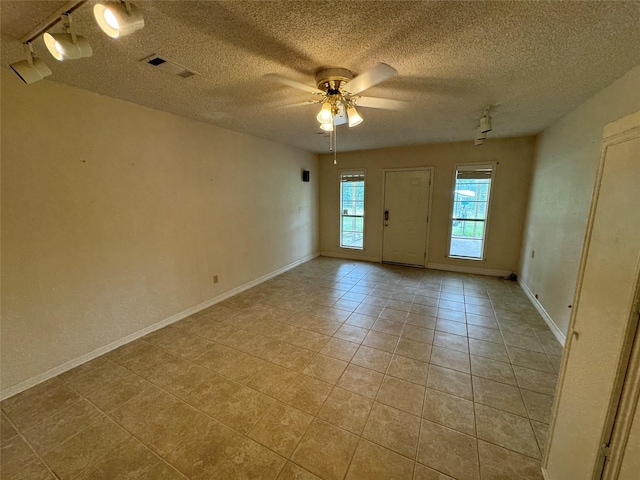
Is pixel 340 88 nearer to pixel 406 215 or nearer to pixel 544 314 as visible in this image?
pixel 544 314

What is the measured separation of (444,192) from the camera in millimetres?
4672

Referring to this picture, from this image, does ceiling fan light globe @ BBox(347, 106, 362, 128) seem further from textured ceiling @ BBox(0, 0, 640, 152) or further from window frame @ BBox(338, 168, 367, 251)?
window frame @ BBox(338, 168, 367, 251)

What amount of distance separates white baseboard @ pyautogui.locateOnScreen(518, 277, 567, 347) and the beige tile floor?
68 mm

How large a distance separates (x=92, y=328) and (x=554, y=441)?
3394 mm

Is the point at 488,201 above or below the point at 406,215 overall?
above

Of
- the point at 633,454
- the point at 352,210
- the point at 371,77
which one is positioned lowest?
the point at 633,454

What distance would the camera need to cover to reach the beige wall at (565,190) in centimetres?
208

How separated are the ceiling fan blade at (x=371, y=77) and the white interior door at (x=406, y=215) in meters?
3.49

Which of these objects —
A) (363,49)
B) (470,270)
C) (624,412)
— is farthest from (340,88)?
(470,270)

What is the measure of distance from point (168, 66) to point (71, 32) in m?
0.58

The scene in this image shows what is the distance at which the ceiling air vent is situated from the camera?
1665 mm

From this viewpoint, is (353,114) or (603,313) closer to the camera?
(603,313)

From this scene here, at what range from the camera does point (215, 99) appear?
2.38 m

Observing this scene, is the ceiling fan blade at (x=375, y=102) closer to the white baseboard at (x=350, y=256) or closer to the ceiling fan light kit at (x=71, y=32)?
the ceiling fan light kit at (x=71, y=32)
